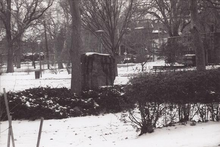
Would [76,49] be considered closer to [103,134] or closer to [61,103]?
[61,103]

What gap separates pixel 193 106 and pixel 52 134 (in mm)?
3817

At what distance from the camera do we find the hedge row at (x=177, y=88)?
6.54m

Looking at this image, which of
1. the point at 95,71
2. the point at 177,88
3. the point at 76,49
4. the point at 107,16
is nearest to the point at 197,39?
the point at 95,71

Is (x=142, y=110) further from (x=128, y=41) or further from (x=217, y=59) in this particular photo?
(x=128, y=41)

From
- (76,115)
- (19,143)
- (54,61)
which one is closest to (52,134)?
(19,143)

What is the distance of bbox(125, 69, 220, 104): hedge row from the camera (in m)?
6.54

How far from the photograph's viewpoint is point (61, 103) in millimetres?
11438

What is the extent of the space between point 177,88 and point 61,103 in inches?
228

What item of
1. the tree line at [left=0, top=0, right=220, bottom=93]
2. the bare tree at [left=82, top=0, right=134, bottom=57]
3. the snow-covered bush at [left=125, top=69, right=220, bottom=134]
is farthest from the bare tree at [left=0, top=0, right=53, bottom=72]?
the snow-covered bush at [left=125, top=69, right=220, bottom=134]

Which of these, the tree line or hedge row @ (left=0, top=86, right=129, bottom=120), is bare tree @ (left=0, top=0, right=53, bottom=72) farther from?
hedge row @ (left=0, top=86, right=129, bottom=120)

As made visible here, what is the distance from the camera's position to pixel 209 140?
5.36m

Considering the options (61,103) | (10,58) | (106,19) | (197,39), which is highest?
(106,19)

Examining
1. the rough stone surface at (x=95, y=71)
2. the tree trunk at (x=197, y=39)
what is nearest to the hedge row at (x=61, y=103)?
the rough stone surface at (x=95, y=71)

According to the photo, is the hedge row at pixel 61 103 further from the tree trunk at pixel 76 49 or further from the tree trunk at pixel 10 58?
the tree trunk at pixel 10 58
